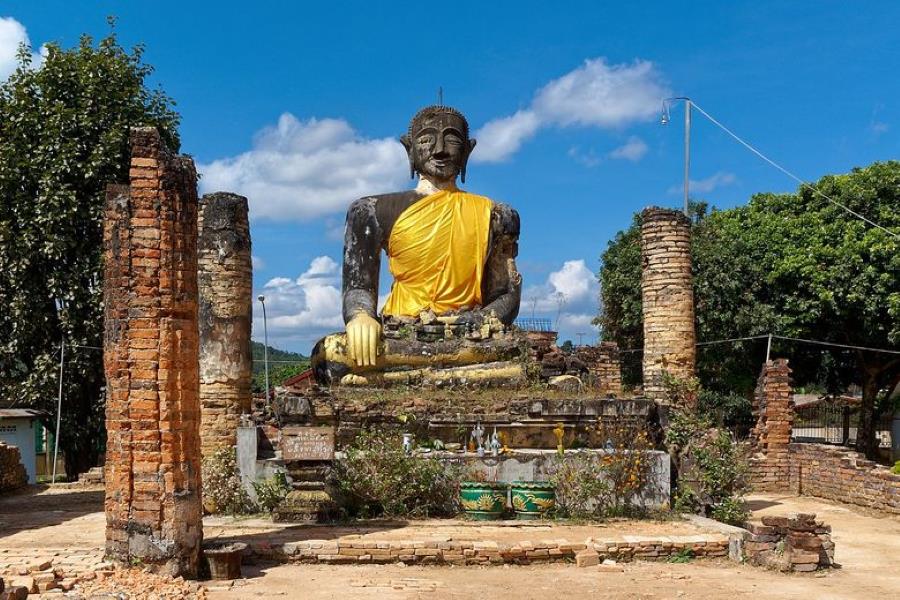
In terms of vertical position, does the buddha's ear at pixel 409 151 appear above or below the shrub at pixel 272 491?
above

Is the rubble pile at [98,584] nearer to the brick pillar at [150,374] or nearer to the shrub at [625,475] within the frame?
the brick pillar at [150,374]

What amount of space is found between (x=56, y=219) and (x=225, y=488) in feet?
26.0

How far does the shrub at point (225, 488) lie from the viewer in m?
10.8

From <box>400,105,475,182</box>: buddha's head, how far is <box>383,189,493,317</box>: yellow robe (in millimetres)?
594

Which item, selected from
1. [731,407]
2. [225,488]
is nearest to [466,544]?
[225,488]

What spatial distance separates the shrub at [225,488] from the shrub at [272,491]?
24 cm

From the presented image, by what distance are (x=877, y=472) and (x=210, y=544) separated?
1011 centimetres

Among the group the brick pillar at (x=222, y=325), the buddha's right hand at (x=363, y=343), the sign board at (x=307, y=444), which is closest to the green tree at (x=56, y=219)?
the brick pillar at (x=222, y=325)

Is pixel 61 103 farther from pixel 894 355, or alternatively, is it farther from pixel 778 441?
pixel 894 355

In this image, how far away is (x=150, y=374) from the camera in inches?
298

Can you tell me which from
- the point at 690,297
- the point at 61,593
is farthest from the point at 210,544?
the point at 690,297

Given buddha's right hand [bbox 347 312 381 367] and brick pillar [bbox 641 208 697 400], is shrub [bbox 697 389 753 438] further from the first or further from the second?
buddha's right hand [bbox 347 312 381 367]

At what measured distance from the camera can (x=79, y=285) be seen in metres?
16.5

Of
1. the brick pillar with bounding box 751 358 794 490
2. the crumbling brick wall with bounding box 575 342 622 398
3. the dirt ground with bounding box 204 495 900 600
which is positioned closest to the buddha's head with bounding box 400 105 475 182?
the crumbling brick wall with bounding box 575 342 622 398
